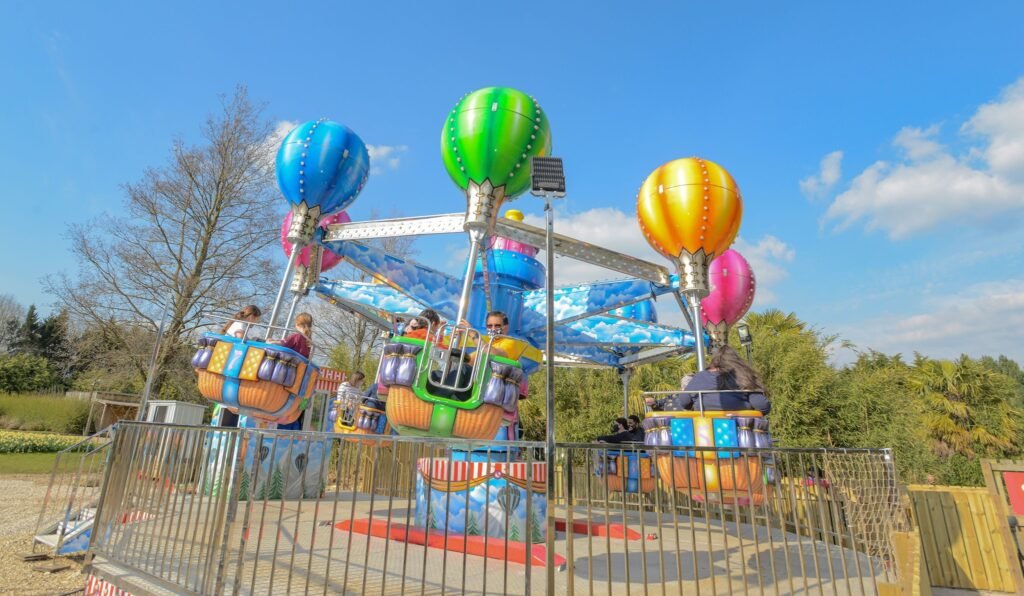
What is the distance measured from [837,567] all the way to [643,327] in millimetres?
5031

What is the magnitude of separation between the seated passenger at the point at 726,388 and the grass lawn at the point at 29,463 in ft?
46.3

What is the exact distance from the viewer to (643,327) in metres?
9.48

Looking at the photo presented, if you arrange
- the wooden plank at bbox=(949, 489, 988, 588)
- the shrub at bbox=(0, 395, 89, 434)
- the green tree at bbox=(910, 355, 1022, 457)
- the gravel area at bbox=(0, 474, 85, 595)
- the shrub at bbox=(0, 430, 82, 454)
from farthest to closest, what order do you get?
the shrub at bbox=(0, 395, 89, 434), the shrub at bbox=(0, 430, 82, 454), the green tree at bbox=(910, 355, 1022, 457), the wooden plank at bbox=(949, 489, 988, 588), the gravel area at bbox=(0, 474, 85, 595)

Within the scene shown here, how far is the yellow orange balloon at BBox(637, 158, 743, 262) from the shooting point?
632 centimetres

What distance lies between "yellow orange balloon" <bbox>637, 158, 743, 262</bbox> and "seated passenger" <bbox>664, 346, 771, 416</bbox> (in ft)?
6.69

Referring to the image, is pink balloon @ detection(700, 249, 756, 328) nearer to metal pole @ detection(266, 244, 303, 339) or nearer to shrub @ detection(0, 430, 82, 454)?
metal pole @ detection(266, 244, 303, 339)

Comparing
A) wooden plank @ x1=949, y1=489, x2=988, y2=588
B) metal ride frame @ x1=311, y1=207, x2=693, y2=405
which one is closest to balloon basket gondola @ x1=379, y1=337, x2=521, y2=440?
metal ride frame @ x1=311, y1=207, x2=693, y2=405

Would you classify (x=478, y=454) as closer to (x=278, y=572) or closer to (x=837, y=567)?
(x=278, y=572)

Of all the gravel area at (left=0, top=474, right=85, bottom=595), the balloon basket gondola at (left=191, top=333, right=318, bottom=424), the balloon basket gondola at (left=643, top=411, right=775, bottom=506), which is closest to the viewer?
the balloon basket gondola at (left=643, top=411, right=775, bottom=506)

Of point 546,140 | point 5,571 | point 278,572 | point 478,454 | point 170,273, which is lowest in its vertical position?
point 5,571

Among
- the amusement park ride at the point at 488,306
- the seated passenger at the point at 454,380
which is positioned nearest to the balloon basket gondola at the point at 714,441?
the amusement park ride at the point at 488,306

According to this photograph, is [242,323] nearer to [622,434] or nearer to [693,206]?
[693,206]

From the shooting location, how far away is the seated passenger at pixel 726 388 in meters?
4.53

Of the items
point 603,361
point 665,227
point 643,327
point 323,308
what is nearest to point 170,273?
point 323,308
